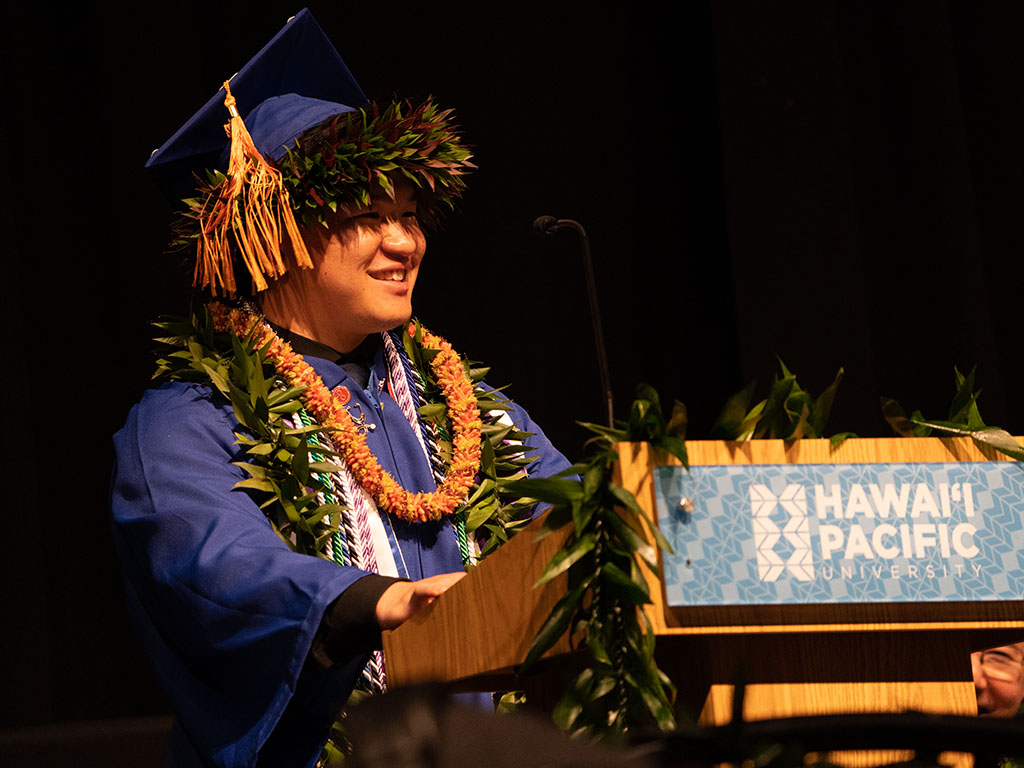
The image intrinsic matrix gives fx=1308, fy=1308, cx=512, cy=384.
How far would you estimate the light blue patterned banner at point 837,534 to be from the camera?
39.5 inches

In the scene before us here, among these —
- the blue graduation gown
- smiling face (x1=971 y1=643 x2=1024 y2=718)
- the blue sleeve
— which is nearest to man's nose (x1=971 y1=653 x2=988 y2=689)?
smiling face (x1=971 y1=643 x2=1024 y2=718)

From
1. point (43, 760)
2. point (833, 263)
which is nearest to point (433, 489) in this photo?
point (43, 760)

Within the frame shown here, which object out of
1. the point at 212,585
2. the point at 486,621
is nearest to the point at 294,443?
the point at 212,585

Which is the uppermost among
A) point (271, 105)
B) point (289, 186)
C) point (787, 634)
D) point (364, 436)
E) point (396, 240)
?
point (271, 105)

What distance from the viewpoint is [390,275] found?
1973 mm

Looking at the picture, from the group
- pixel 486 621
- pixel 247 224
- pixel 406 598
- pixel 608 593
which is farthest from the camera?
pixel 247 224

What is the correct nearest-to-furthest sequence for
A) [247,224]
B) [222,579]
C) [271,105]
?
[222,579], [247,224], [271,105]

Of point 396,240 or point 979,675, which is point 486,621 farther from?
point 979,675

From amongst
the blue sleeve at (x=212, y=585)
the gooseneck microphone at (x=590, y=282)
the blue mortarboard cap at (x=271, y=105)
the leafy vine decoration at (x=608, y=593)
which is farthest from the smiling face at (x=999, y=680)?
the blue mortarboard cap at (x=271, y=105)

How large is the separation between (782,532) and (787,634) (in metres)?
0.10

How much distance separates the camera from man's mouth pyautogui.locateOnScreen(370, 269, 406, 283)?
196 centimetres

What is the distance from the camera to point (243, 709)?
61.4 inches

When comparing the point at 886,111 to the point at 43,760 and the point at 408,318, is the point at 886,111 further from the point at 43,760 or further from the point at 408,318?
the point at 43,760

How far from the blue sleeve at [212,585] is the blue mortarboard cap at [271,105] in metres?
0.38
